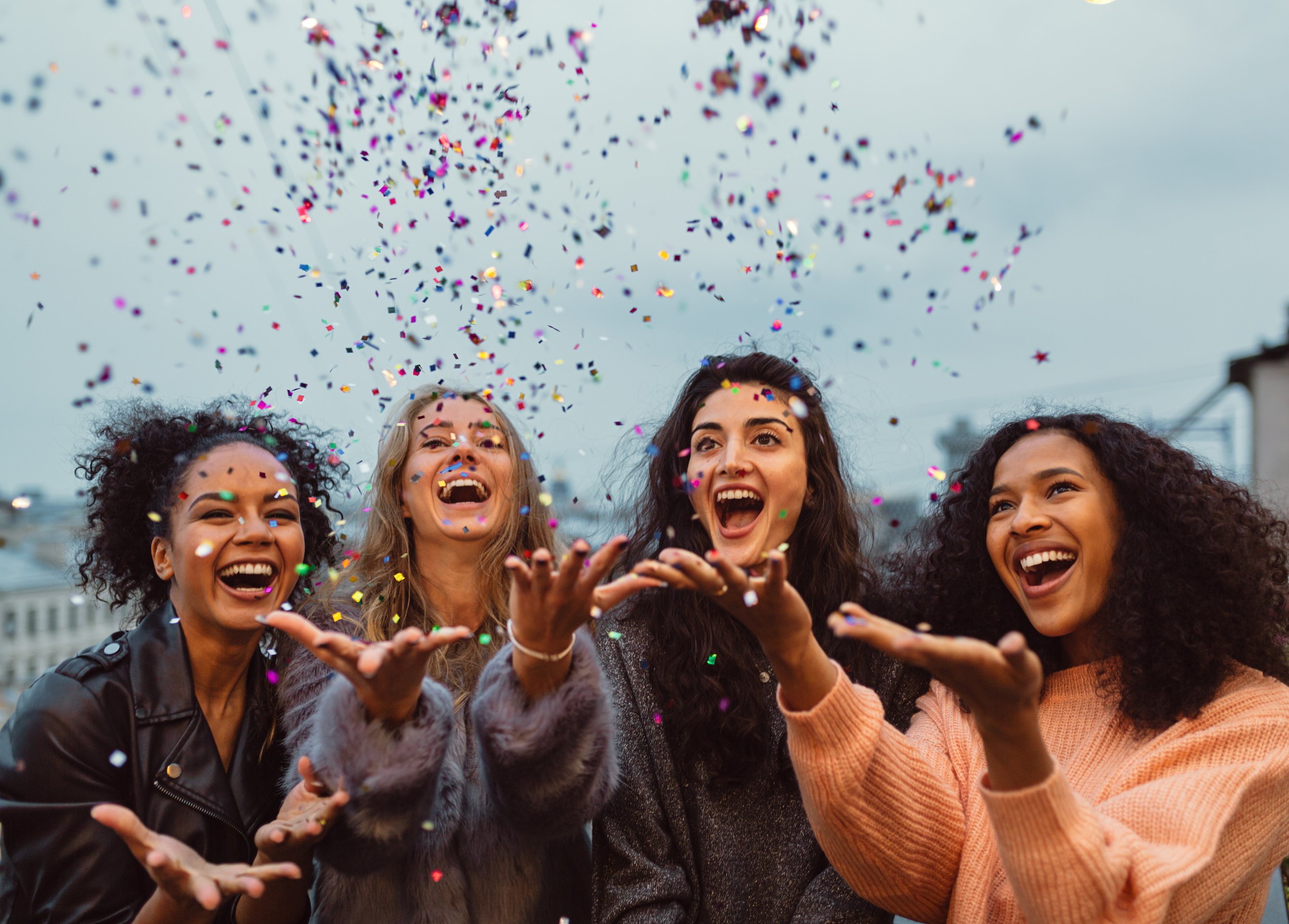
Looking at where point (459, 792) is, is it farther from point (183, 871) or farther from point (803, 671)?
point (803, 671)

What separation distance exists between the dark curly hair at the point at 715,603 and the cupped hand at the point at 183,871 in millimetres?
1022

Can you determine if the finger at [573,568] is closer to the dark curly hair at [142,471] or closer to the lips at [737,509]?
the lips at [737,509]

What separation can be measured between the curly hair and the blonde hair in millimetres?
1260

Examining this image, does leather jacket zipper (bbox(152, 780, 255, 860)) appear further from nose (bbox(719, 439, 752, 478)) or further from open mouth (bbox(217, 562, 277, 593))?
nose (bbox(719, 439, 752, 478))

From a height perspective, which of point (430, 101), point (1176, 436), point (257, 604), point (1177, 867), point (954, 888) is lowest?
point (954, 888)

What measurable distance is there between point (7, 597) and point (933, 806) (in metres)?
11.8

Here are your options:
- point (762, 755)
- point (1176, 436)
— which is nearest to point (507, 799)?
point (762, 755)

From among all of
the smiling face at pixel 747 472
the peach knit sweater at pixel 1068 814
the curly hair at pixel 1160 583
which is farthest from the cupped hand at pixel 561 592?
the curly hair at pixel 1160 583

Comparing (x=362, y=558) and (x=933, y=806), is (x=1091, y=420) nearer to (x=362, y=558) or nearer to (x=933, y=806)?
(x=933, y=806)

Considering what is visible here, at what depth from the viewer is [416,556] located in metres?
2.59

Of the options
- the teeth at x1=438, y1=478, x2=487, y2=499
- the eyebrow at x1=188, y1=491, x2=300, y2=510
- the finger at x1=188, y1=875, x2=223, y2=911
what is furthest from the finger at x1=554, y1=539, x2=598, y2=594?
the eyebrow at x1=188, y1=491, x2=300, y2=510

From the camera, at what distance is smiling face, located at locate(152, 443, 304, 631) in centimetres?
212

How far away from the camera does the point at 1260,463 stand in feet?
23.9

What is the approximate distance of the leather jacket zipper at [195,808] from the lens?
1969 mm
